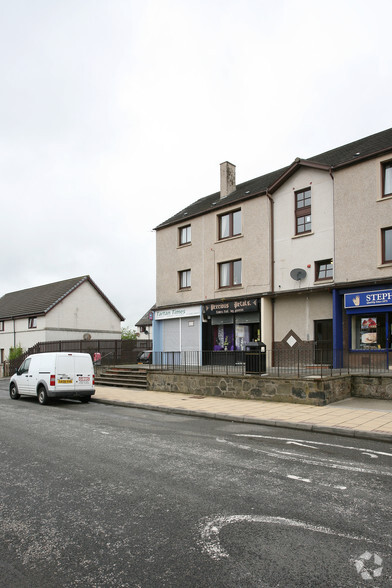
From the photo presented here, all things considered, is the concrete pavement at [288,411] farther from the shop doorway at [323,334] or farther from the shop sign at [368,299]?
the shop doorway at [323,334]

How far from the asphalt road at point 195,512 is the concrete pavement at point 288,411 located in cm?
85

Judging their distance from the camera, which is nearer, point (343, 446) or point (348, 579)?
point (348, 579)

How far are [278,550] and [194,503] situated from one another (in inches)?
53.2

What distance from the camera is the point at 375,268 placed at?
693 inches

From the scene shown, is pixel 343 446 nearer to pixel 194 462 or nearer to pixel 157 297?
pixel 194 462

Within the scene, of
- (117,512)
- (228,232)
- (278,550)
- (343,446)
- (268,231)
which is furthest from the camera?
(228,232)

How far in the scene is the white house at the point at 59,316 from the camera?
38.9 metres

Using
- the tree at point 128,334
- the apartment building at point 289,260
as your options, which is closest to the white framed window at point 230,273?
the apartment building at point 289,260

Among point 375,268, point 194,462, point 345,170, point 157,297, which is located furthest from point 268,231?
point 194,462

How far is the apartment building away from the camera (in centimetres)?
1794

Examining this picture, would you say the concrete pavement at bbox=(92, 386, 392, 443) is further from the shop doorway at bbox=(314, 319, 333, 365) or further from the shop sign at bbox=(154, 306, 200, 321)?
the shop sign at bbox=(154, 306, 200, 321)

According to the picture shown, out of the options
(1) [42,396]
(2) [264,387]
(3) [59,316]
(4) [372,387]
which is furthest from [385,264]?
(3) [59,316]

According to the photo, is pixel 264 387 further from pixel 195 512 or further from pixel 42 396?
pixel 195 512

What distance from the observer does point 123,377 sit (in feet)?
68.6
